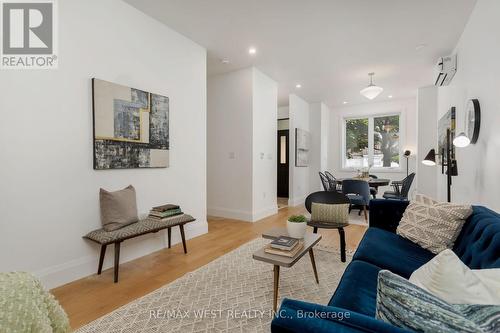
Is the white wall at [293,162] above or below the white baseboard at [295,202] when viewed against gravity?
above

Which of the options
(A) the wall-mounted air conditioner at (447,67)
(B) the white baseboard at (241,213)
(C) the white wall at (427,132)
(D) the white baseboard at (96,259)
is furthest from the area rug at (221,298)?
(C) the white wall at (427,132)

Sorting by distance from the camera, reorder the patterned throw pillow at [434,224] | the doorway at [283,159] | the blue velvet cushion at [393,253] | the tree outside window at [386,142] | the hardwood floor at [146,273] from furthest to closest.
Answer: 1. the doorway at [283,159]
2. the tree outside window at [386,142]
3. the hardwood floor at [146,273]
4. the patterned throw pillow at [434,224]
5. the blue velvet cushion at [393,253]

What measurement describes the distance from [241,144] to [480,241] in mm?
Answer: 3747

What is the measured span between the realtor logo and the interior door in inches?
236

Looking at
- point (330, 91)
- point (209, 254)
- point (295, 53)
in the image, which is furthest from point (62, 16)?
point (330, 91)

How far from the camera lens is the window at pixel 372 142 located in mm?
7293

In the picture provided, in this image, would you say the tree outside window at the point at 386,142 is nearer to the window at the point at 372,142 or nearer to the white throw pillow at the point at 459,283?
the window at the point at 372,142

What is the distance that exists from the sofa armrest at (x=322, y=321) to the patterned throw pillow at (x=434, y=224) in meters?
1.59

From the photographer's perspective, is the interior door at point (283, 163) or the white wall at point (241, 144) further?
the interior door at point (283, 163)

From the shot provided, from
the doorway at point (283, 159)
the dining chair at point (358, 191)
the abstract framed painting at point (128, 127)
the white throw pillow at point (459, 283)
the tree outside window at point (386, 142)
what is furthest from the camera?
the doorway at point (283, 159)

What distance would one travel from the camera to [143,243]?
9.77 feet

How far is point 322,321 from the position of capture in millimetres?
643

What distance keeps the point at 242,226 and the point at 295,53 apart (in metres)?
3.05

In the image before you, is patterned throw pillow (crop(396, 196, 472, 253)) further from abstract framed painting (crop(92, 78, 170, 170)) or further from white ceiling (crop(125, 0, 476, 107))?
abstract framed painting (crop(92, 78, 170, 170))
